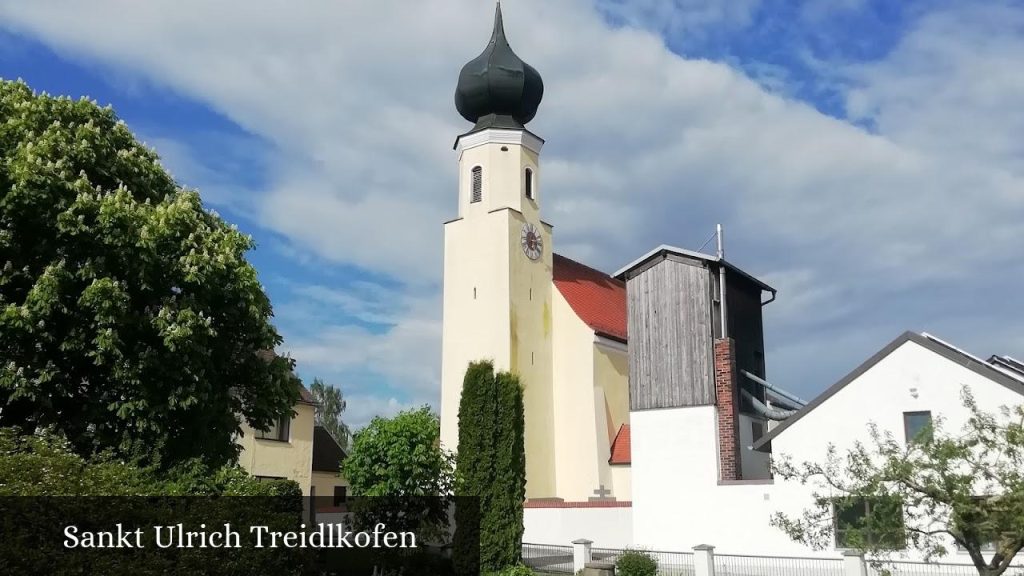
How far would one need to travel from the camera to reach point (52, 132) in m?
16.2

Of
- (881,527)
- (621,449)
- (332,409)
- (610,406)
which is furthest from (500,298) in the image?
(332,409)

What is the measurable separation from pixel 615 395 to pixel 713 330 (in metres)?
9.25

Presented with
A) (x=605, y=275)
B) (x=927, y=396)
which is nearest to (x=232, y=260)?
(x=927, y=396)

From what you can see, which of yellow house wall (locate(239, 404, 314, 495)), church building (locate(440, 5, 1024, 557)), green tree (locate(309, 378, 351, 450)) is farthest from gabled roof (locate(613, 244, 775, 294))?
green tree (locate(309, 378, 351, 450))

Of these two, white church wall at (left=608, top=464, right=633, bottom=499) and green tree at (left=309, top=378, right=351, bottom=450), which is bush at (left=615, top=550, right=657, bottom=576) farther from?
green tree at (left=309, top=378, right=351, bottom=450)

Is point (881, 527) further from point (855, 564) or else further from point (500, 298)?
point (500, 298)

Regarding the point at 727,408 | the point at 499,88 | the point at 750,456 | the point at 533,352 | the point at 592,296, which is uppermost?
the point at 499,88

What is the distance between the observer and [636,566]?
19.0 metres

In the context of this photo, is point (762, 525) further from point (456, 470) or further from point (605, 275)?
point (605, 275)

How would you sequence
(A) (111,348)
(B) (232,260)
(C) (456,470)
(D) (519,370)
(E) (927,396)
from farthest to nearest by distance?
(D) (519,370), (C) (456,470), (E) (927,396), (B) (232,260), (A) (111,348)

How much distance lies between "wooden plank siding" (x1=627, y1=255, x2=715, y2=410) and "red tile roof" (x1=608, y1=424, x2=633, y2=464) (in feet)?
19.6

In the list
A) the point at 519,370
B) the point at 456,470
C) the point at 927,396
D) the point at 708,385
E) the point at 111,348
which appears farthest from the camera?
the point at 519,370

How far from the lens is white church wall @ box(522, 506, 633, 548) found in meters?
28.0

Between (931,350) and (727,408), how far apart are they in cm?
588
